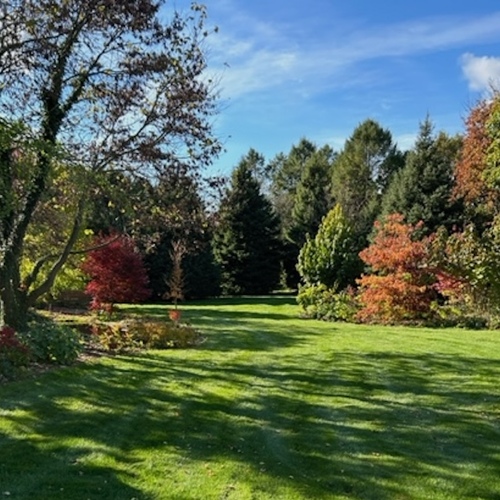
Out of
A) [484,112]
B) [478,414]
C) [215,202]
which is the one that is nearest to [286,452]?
[478,414]


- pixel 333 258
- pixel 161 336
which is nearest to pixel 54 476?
pixel 161 336

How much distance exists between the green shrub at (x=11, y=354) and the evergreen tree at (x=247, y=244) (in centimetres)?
A: 2398

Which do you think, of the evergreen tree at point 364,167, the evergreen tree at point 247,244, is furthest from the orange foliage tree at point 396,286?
the evergreen tree at point 364,167

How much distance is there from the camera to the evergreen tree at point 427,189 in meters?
22.9

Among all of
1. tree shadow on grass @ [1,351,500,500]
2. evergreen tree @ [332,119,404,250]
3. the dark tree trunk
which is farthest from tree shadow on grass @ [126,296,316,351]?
evergreen tree @ [332,119,404,250]

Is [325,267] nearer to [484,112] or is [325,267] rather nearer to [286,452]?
[484,112]

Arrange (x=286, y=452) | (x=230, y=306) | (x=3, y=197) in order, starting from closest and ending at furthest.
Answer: (x=286, y=452) → (x=3, y=197) → (x=230, y=306)

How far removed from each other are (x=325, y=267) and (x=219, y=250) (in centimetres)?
1178

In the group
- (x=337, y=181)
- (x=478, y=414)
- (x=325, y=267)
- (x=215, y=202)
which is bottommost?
(x=478, y=414)

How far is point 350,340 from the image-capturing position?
41.1 feet

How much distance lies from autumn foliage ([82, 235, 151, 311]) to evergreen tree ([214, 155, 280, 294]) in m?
15.7

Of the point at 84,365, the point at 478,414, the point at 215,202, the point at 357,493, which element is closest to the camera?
the point at 357,493

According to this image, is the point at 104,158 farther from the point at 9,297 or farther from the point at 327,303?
the point at 327,303

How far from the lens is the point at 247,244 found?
106 ft
